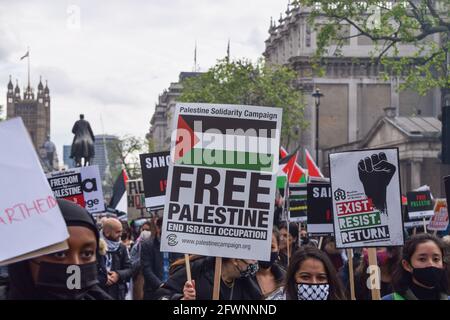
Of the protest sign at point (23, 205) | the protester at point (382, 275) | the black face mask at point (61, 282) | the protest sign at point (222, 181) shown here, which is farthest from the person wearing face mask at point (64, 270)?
the protester at point (382, 275)

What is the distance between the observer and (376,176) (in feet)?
27.9

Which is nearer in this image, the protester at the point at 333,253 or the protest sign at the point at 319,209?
the protest sign at the point at 319,209

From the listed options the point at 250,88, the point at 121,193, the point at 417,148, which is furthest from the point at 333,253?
the point at 250,88

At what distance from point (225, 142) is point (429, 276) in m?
1.57

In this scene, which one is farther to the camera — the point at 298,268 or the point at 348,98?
the point at 348,98

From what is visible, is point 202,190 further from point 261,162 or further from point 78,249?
point 78,249

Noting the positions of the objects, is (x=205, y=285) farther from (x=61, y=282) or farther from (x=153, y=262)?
(x=153, y=262)

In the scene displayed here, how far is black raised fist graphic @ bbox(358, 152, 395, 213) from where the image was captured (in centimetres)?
841

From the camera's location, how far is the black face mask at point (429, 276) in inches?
274

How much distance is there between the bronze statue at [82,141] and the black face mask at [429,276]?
2325 centimetres

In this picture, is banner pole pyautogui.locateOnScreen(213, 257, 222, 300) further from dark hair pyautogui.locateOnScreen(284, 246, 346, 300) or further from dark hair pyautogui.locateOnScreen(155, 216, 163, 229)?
dark hair pyautogui.locateOnScreen(155, 216, 163, 229)

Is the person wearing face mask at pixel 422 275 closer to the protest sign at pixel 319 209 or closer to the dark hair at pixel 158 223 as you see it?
the protest sign at pixel 319 209
